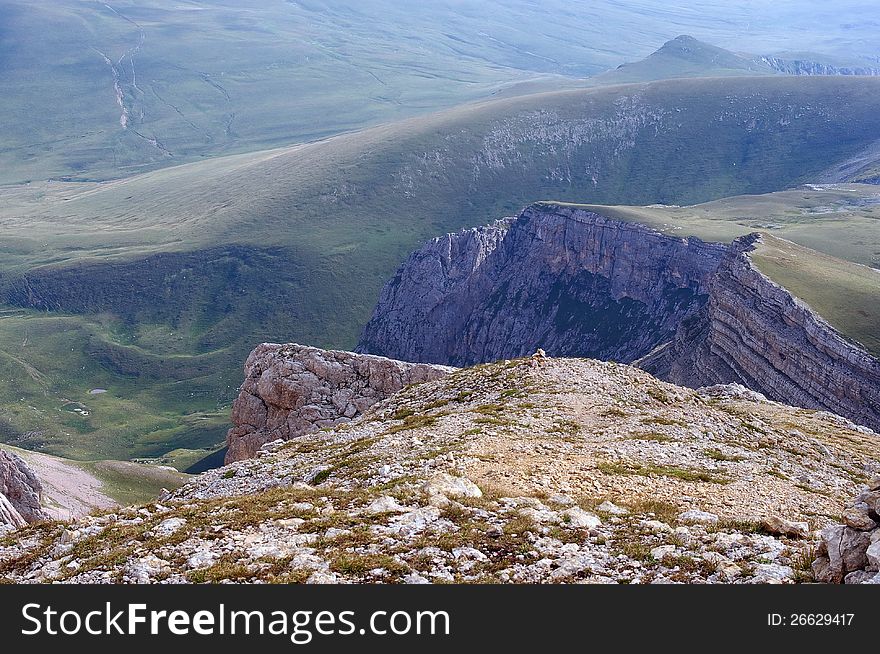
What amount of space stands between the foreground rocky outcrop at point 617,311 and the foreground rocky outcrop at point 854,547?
193 feet

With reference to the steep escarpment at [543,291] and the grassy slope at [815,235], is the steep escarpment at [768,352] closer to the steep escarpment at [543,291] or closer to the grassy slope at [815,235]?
Result: the grassy slope at [815,235]

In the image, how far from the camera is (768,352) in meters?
77.5

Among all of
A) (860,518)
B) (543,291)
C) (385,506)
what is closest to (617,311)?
(543,291)

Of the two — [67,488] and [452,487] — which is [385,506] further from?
[67,488]

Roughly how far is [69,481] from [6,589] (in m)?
69.0

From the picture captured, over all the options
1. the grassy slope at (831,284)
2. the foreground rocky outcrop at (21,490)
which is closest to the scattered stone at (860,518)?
the foreground rocky outcrop at (21,490)

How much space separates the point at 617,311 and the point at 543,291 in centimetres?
1899

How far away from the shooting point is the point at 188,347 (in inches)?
7667

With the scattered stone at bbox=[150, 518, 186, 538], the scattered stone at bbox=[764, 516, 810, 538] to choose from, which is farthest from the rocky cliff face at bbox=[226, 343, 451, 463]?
the scattered stone at bbox=[764, 516, 810, 538]

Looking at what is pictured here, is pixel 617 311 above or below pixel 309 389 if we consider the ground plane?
below

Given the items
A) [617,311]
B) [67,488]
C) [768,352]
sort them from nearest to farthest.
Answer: [67,488] < [768,352] < [617,311]

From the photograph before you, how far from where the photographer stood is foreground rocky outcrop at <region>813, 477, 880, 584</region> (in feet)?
42.5

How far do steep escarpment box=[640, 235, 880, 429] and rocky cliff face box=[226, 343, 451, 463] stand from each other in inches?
1567

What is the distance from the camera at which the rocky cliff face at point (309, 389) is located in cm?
4612
